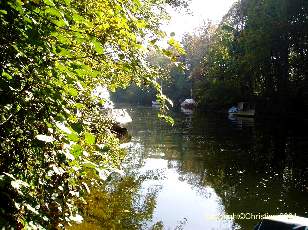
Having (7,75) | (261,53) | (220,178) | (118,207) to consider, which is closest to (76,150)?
(7,75)

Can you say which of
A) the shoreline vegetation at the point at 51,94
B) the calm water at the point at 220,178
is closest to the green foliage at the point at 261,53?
the calm water at the point at 220,178

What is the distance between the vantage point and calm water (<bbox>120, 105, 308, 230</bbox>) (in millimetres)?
12508

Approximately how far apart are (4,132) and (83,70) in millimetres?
697

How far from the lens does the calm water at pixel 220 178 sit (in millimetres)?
12508

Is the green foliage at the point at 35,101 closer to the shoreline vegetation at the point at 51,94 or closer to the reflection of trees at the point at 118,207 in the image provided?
the shoreline vegetation at the point at 51,94

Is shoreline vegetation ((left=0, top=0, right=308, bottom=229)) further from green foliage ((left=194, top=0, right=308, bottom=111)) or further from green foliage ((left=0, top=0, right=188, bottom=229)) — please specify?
green foliage ((left=194, top=0, right=308, bottom=111))

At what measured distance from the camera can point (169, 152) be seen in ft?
A: 80.5

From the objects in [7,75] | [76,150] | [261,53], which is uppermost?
[261,53]

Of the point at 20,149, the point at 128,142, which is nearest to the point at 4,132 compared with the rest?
the point at 20,149

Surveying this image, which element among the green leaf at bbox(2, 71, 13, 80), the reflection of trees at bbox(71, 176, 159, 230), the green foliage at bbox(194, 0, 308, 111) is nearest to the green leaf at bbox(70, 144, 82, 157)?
the green leaf at bbox(2, 71, 13, 80)

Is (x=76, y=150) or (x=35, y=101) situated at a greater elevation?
(x=35, y=101)

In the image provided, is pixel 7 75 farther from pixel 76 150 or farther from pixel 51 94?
pixel 76 150

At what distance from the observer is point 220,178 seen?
1742 centimetres

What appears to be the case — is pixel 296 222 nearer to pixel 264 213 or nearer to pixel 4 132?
pixel 4 132
